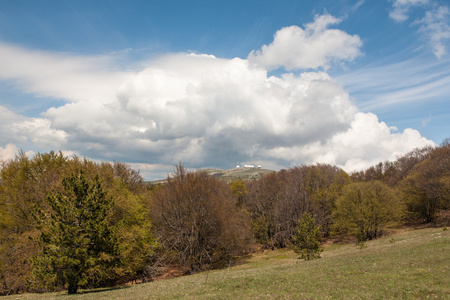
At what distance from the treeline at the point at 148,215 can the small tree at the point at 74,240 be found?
0.31 ft

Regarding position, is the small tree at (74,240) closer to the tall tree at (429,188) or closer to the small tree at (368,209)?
the small tree at (368,209)

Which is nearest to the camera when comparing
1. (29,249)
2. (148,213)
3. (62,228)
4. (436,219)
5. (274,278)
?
(274,278)

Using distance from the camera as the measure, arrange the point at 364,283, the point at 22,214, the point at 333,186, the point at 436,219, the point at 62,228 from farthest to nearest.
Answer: the point at 333,186 < the point at 436,219 < the point at 22,214 < the point at 62,228 < the point at 364,283

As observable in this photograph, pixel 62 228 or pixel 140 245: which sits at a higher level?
pixel 62 228

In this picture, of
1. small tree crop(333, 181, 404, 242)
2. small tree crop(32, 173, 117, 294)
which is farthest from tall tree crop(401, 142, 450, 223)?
small tree crop(32, 173, 117, 294)

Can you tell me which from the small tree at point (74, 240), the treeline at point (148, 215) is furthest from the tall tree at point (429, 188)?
the small tree at point (74, 240)

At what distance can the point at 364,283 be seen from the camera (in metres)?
14.6

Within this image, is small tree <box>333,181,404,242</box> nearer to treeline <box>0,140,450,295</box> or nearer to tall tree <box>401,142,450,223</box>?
treeline <box>0,140,450,295</box>

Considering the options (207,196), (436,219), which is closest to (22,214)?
(207,196)

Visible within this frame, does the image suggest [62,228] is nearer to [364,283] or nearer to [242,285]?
[242,285]

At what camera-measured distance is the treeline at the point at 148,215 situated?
24.1 metres

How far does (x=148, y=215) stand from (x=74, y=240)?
86.9 feet

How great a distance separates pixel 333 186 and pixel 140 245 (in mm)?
59081

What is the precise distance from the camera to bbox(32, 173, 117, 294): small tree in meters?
22.6
